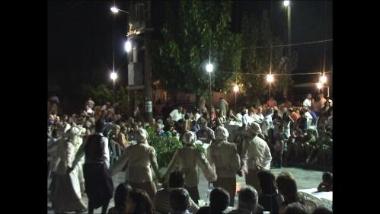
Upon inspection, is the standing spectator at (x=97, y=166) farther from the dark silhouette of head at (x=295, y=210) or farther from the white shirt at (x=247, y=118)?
the white shirt at (x=247, y=118)

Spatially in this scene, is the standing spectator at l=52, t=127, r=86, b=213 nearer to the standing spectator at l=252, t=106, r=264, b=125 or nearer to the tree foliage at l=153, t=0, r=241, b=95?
the standing spectator at l=252, t=106, r=264, b=125

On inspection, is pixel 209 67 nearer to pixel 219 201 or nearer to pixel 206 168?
pixel 206 168

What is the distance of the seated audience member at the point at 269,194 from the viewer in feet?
20.7

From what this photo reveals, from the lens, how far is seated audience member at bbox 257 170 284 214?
248 inches

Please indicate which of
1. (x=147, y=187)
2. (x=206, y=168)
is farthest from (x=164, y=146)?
(x=147, y=187)

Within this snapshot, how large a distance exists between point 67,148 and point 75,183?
0.63 metres

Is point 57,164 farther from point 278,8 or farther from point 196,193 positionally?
point 278,8

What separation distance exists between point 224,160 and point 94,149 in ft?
6.17

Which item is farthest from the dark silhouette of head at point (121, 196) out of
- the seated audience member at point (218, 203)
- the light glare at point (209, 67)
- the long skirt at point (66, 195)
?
the light glare at point (209, 67)

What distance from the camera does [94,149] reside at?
7.41 metres

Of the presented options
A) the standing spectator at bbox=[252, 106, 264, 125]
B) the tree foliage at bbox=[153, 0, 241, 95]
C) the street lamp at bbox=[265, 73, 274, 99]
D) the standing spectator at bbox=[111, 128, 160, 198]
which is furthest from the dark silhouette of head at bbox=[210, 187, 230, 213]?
the street lamp at bbox=[265, 73, 274, 99]

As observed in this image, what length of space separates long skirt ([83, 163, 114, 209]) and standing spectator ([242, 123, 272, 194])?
6.83 feet

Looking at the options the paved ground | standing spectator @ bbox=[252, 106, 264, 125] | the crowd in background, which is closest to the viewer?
the crowd in background

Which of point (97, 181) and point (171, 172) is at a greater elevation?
point (171, 172)
